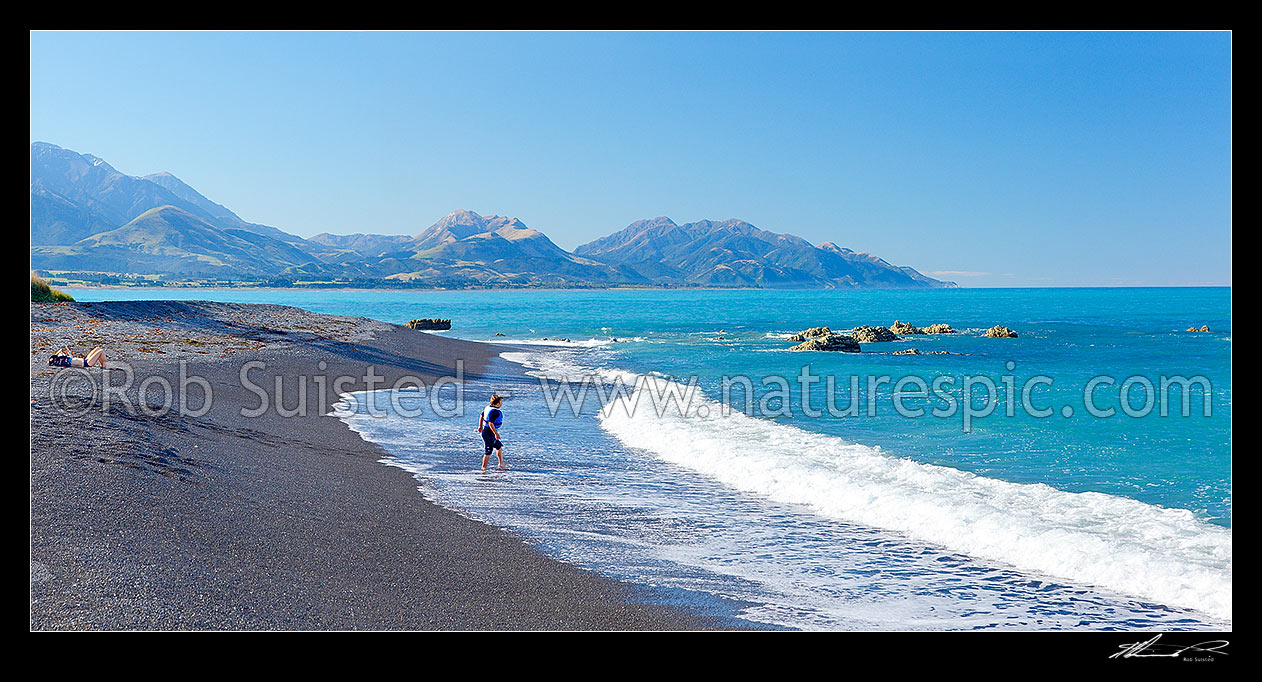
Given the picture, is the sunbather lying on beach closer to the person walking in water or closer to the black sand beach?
the black sand beach

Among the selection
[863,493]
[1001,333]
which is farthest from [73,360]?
[1001,333]

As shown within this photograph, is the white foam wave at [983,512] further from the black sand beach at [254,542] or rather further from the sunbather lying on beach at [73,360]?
the sunbather lying on beach at [73,360]

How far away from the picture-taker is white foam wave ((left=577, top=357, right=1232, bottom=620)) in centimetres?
895

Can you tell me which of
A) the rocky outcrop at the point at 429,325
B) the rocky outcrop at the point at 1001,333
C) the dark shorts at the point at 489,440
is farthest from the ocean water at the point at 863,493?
the rocky outcrop at the point at 429,325

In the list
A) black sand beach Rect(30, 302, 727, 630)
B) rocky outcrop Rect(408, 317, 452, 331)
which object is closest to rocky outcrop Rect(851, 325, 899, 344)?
rocky outcrop Rect(408, 317, 452, 331)

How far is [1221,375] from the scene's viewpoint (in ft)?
122

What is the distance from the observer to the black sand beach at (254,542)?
255 inches
